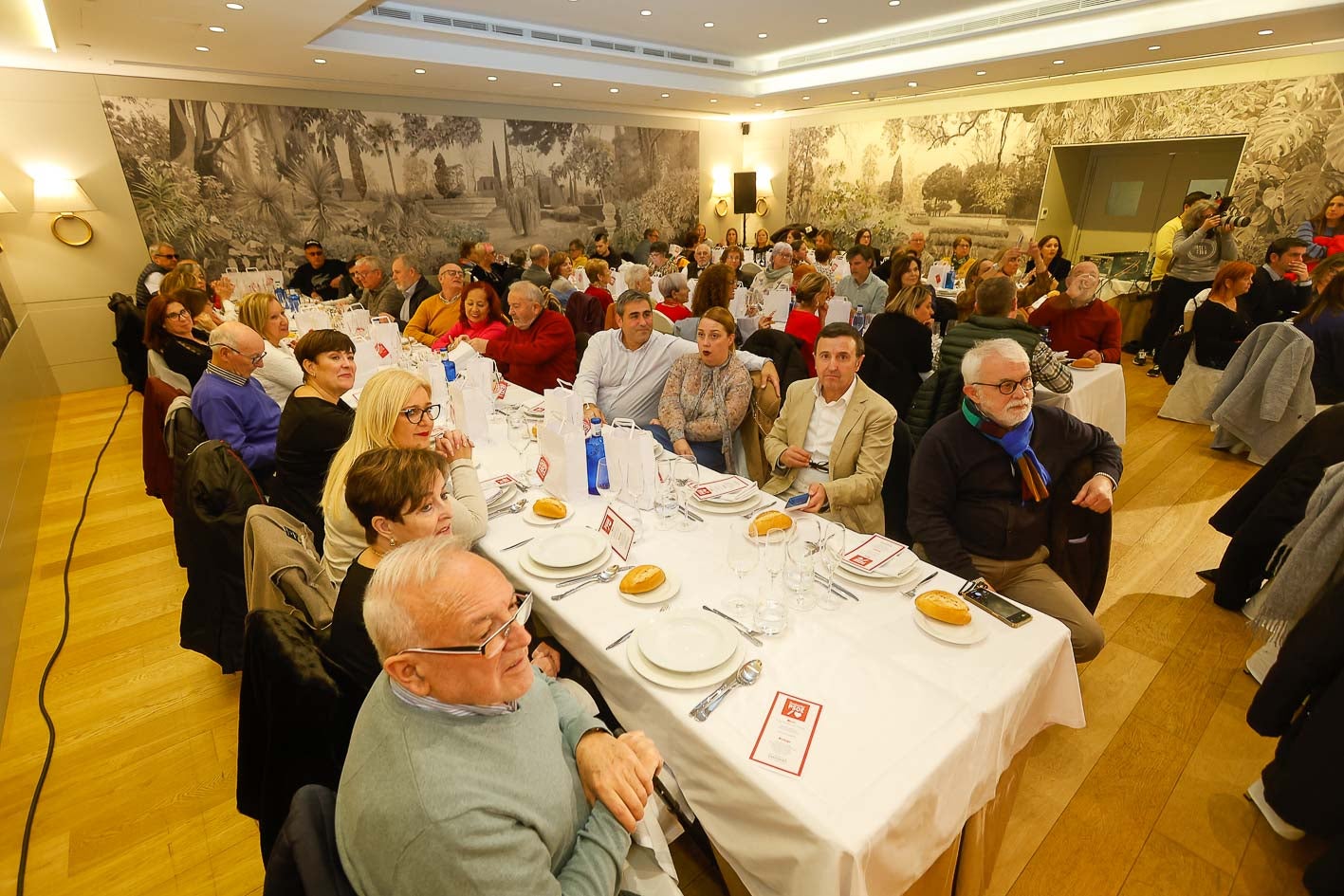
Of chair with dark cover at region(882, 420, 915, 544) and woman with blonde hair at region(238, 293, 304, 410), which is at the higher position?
woman with blonde hair at region(238, 293, 304, 410)

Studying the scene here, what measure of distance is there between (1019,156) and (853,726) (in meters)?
10.2

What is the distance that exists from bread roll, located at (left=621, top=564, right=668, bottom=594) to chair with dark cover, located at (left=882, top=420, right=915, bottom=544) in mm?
1305

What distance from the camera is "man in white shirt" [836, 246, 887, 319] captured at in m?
5.98

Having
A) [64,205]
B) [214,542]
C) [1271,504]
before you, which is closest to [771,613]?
[214,542]

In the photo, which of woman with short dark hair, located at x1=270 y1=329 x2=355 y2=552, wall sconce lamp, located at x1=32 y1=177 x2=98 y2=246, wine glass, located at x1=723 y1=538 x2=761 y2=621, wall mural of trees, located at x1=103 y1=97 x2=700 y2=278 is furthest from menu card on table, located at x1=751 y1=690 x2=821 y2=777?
wall mural of trees, located at x1=103 y1=97 x2=700 y2=278

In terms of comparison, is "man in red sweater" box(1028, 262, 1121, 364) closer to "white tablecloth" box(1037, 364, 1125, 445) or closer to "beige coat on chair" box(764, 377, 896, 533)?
"white tablecloth" box(1037, 364, 1125, 445)

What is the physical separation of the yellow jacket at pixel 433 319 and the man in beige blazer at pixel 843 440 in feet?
11.6

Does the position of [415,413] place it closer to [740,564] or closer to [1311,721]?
[740,564]

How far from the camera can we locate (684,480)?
8.17ft

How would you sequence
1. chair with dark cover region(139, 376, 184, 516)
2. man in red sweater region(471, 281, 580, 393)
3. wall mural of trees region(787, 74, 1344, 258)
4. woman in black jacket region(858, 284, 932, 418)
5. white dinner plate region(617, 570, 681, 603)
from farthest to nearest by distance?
wall mural of trees region(787, 74, 1344, 258), man in red sweater region(471, 281, 580, 393), woman in black jacket region(858, 284, 932, 418), chair with dark cover region(139, 376, 184, 516), white dinner plate region(617, 570, 681, 603)

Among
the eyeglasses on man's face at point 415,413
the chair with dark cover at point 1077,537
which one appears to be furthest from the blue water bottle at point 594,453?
the chair with dark cover at point 1077,537

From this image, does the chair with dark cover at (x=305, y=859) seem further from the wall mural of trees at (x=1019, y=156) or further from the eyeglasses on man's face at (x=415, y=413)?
the wall mural of trees at (x=1019, y=156)

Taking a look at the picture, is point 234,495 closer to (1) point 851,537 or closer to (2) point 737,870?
(2) point 737,870

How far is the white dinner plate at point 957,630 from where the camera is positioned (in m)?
1.50
